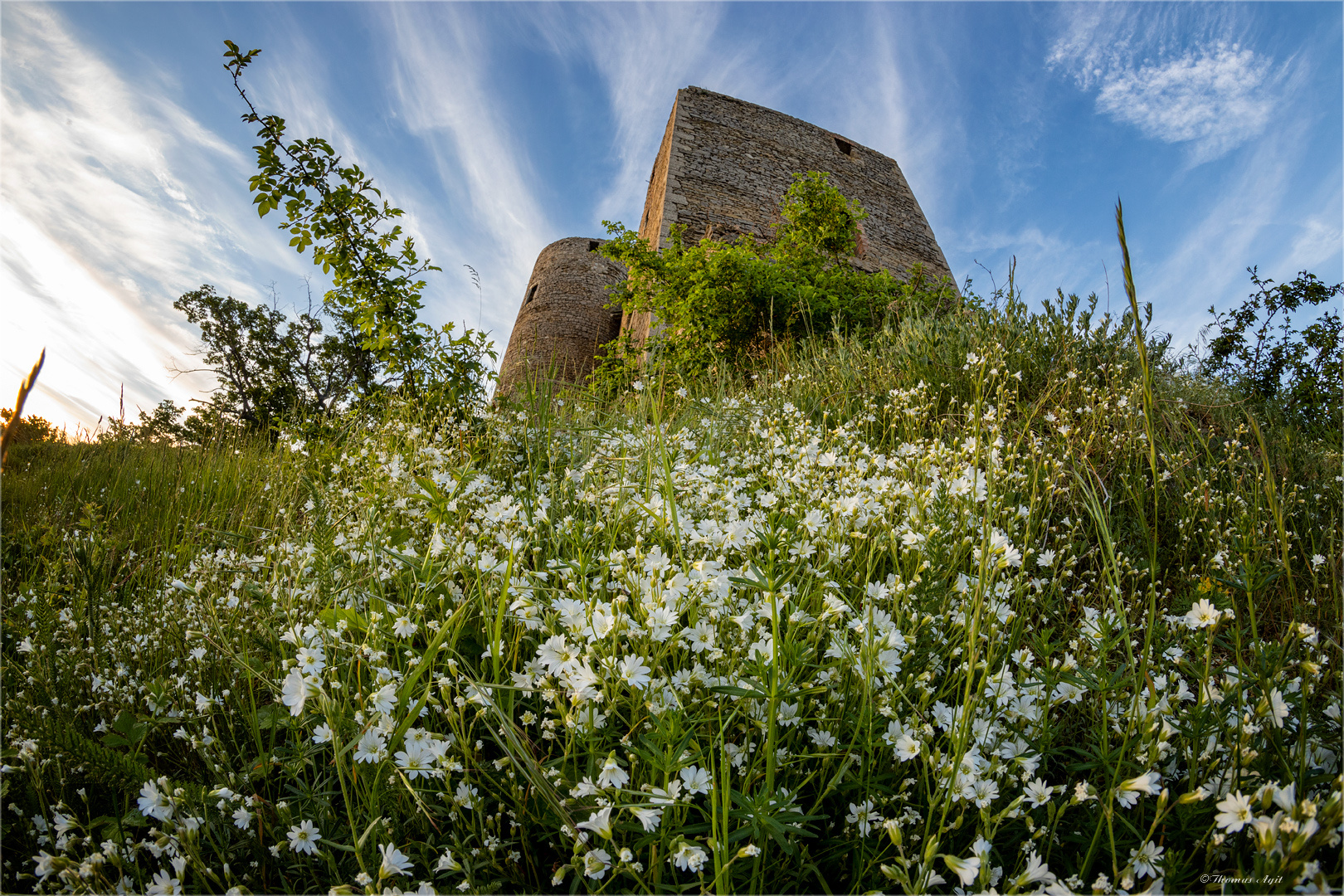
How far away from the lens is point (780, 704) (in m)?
1.18

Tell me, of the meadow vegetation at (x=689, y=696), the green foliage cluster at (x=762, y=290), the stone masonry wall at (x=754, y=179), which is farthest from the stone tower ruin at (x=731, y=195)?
the meadow vegetation at (x=689, y=696)

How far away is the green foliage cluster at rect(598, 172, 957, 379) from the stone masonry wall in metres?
2.44

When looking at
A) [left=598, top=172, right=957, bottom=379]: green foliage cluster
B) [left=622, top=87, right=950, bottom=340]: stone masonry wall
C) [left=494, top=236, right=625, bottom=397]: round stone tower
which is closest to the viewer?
[left=598, top=172, right=957, bottom=379]: green foliage cluster

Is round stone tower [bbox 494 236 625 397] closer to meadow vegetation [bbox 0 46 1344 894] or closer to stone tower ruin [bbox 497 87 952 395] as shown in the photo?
stone tower ruin [bbox 497 87 952 395]

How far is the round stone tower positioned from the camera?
15.1m

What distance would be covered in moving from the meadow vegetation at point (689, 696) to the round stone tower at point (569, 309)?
12795 mm

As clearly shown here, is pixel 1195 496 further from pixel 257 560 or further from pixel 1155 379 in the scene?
pixel 257 560

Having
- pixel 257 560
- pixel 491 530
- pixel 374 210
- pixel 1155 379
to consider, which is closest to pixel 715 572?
pixel 491 530

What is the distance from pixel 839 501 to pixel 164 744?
2124 mm

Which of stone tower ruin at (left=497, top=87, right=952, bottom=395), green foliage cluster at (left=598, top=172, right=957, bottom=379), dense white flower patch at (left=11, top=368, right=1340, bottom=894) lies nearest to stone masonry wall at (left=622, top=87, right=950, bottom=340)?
stone tower ruin at (left=497, top=87, right=952, bottom=395)

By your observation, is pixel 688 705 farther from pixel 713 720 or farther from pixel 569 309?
pixel 569 309

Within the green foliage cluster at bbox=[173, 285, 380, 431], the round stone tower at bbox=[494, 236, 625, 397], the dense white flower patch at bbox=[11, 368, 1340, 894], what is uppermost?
the round stone tower at bbox=[494, 236, 625, 397]

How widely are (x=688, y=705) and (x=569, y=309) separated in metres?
15.4

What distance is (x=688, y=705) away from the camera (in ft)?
3.83
